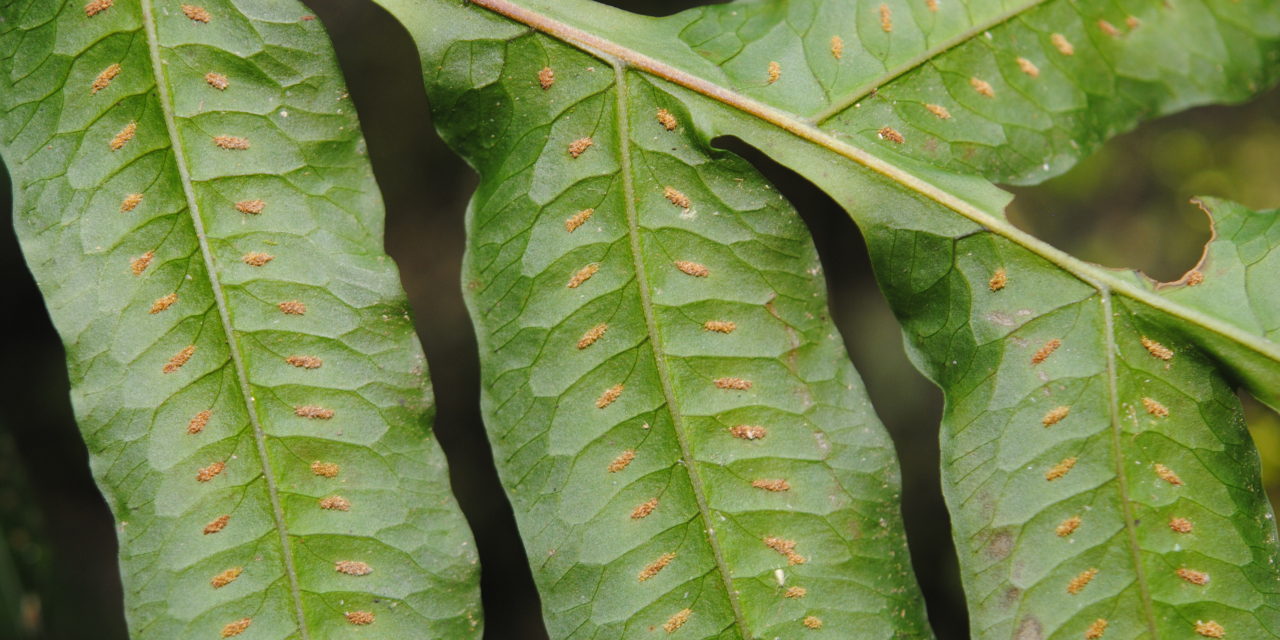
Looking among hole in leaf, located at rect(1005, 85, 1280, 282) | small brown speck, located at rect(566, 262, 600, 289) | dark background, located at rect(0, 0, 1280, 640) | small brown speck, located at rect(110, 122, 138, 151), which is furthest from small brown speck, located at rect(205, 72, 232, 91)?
hole in leaf, located at rect(1005, 85, 1280, 282)

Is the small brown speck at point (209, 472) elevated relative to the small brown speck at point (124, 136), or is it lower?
lower

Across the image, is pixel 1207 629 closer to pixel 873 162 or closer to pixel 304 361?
pixel 873 162

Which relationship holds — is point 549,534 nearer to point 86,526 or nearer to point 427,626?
point 427,626

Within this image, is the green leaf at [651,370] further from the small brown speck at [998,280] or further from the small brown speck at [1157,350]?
the small brown speck at [1157,350]

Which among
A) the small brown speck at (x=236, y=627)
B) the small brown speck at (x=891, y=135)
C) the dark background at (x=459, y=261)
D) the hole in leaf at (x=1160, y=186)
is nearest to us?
the small brown speck at (x=236, y=627)

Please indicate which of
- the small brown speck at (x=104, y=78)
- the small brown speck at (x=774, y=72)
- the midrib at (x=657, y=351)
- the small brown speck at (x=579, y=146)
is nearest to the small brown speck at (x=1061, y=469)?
the midrib at (x=657, y=351)

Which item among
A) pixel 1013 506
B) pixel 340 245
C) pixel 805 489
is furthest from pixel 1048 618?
pixel 340 245
